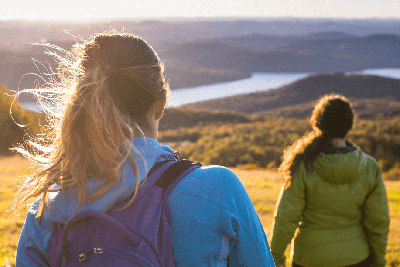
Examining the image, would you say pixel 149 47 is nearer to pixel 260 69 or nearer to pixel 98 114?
pixel 98 114

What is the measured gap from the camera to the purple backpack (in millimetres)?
1006

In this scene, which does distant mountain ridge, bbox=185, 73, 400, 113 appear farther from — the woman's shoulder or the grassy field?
the woman's shoulder

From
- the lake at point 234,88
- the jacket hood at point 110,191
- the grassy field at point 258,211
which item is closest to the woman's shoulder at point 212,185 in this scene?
the jacket hood at point 110,191

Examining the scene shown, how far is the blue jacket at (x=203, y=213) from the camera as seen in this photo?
3.46 ft

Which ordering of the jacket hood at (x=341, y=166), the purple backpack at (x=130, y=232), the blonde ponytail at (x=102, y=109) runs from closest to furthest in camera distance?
the purple backpack at (x=130, y=232) < the blonde ponytail at (x=102, y=109) < the jacket hood at (x=341, y=166)

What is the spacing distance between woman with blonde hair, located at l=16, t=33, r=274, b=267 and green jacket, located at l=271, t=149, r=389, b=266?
1.37 metres

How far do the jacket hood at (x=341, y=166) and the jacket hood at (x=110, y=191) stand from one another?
147 centimetres

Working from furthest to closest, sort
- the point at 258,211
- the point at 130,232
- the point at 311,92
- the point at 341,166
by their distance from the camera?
1. the point at 311,92
2. the point at 258,211
3. the point at 341,166
4. the point at 130,232

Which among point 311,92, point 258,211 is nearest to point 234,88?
point 311,92

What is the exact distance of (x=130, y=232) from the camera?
998 millimetres

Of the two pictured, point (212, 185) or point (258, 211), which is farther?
point (258, 211)

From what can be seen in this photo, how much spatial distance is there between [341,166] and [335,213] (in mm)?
326

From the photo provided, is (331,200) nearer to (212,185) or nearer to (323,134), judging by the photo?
(323,134)

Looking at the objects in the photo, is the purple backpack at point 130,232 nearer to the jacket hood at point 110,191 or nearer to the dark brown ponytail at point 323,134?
the jacket hood at point 110,191
